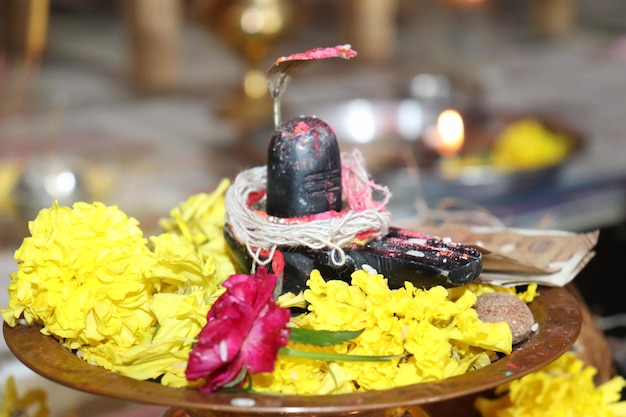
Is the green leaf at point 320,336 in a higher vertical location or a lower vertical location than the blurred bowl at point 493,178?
higher

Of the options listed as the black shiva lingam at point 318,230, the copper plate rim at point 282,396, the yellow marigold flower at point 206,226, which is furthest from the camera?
the yellow marigold flower at point 206,226

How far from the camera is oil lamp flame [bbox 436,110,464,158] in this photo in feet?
4.54

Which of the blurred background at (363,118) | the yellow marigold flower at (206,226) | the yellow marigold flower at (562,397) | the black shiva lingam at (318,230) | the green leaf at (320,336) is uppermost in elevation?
the black shiva lingam at (318,230)

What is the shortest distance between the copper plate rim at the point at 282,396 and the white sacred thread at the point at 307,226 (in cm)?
12

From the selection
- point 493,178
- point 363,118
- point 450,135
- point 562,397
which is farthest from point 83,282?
point 363,118

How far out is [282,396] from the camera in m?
0.50

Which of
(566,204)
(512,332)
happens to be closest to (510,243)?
(512,332)

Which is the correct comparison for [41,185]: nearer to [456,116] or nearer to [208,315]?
[456,116]

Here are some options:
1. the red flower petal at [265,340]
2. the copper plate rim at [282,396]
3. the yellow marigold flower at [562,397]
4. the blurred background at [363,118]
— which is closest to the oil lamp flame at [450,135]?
the blurred background at [363,118]

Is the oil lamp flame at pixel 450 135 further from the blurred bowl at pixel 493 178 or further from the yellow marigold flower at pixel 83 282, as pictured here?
the yellow marigold flower at pixel 83 282

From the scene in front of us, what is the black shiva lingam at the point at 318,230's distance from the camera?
0.58 m

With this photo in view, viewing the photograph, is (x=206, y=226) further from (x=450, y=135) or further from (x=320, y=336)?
(x=450, y=135)

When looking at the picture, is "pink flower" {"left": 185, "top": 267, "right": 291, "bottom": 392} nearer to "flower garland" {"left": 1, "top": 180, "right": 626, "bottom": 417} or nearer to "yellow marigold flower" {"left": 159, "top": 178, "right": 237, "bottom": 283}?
"flower garland" {"left": 1, "top": 180, "right": 626, "bottom": 417}

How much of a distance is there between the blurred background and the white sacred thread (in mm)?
299
